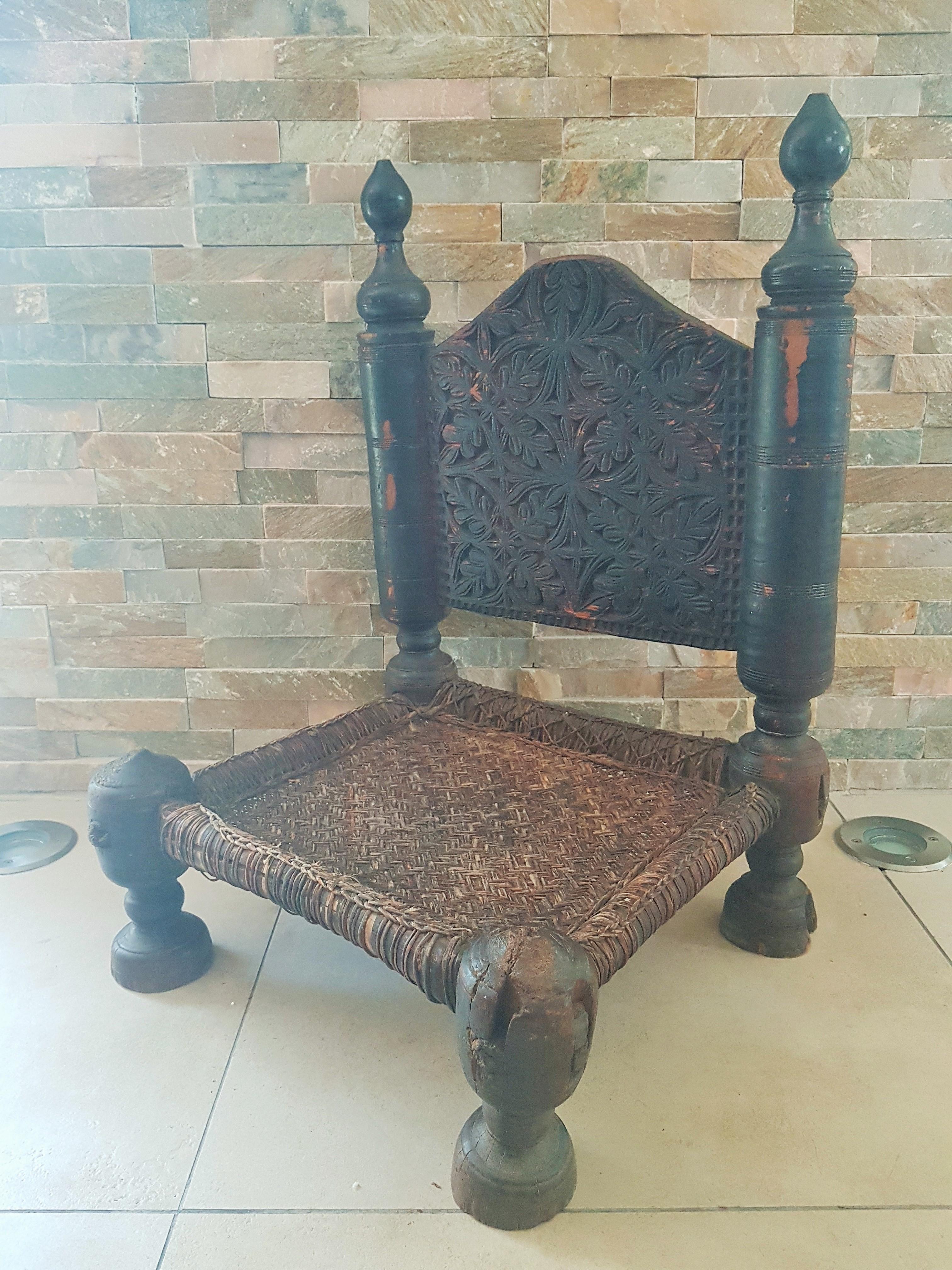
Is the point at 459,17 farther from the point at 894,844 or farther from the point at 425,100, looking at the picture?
the point at 894,844

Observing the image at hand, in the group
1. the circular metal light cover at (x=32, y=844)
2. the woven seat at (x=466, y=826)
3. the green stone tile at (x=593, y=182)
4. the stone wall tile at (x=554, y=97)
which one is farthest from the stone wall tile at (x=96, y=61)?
the circular metal light cover at (x=32, y=844)

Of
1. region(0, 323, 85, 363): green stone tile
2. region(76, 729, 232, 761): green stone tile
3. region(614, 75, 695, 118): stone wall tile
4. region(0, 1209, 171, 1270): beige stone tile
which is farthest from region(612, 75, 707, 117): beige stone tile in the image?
region(0, 1209, 171, 1270): beige stone tile

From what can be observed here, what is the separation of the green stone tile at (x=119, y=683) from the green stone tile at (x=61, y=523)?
10.7 inches

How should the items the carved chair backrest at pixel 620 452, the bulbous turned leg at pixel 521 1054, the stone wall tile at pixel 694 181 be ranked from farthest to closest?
the stone wall tile at pixel 694 181, the carved chair backrest at pixel 620 452, the bulbous turned leg at pixel 521 1054

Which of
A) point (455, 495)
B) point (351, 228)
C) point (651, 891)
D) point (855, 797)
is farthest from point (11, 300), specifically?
point (855, 797)

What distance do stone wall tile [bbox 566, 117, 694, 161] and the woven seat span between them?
37.9 inches

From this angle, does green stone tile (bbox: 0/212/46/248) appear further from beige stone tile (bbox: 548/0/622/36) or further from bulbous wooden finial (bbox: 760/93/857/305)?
bulbous wooden finial (bbox: 760/93/857/305)

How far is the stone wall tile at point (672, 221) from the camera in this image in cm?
178

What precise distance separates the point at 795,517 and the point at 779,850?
1.67ft

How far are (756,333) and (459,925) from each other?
848mm

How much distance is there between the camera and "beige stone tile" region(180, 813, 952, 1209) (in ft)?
3.73

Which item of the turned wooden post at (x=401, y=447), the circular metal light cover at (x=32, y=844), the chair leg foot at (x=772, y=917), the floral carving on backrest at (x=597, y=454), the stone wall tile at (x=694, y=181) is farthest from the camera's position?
the circular metal light cover at (x=32, y=844)

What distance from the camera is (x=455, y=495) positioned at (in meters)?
1.73

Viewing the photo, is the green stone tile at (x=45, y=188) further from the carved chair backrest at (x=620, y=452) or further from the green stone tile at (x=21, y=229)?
the carved chair backrest at (x=620, y=452)
